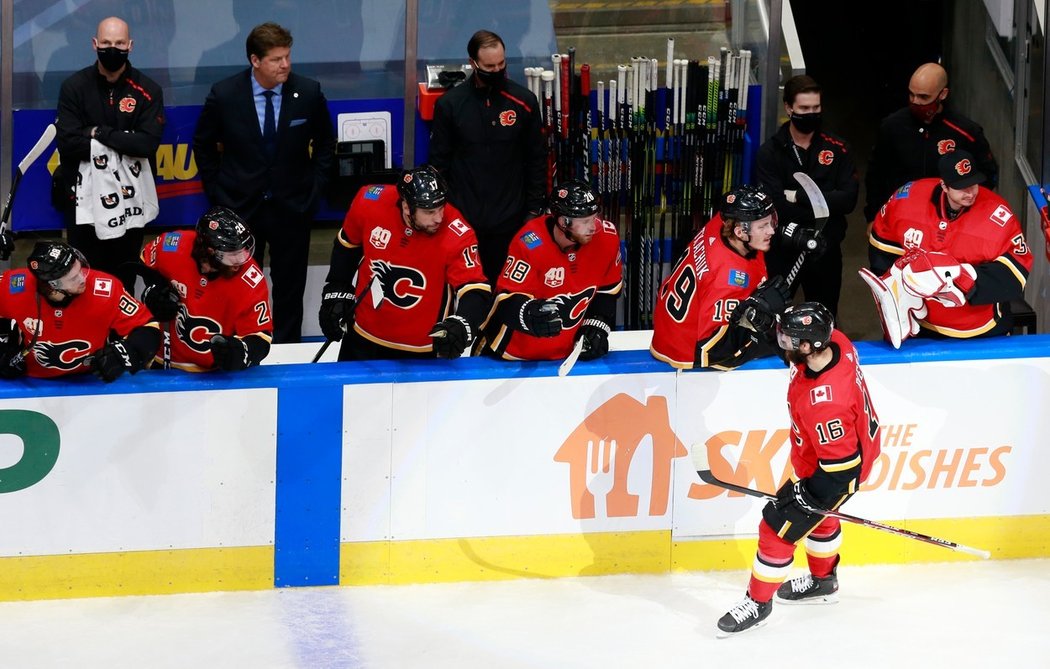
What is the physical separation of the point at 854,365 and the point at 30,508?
2.96m

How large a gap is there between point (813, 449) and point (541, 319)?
3.69ft

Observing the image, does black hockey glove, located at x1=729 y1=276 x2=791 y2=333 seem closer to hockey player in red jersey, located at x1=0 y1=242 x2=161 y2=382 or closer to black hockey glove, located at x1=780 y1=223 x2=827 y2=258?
black hockey glove, located at x1=780 y1=223 x2=827 y2=258

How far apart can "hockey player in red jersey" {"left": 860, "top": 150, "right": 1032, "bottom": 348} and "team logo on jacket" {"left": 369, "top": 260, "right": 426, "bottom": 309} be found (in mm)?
1756

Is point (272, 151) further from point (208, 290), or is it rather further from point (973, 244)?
point (973, 244)

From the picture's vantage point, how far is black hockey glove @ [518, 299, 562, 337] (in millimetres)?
5836

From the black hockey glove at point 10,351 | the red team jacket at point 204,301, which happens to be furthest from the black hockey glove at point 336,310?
the black hockey glove at point 10,351

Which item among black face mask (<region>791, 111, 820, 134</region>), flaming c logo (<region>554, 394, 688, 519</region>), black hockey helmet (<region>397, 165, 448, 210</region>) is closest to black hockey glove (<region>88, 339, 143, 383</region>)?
black hockey helmet (<region>397, 165, 448, 210</region>)

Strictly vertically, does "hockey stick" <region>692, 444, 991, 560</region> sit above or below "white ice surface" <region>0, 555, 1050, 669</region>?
above

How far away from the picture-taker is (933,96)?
734 centimetres

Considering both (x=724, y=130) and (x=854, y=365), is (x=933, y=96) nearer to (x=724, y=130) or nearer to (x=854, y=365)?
(x=724, y=130)

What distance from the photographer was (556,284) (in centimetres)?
615

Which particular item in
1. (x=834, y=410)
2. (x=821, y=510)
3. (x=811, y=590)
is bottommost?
(x=811, y=590)

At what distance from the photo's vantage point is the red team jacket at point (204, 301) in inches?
232

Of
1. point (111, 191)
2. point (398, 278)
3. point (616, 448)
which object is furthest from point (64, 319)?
point (616, 448)
